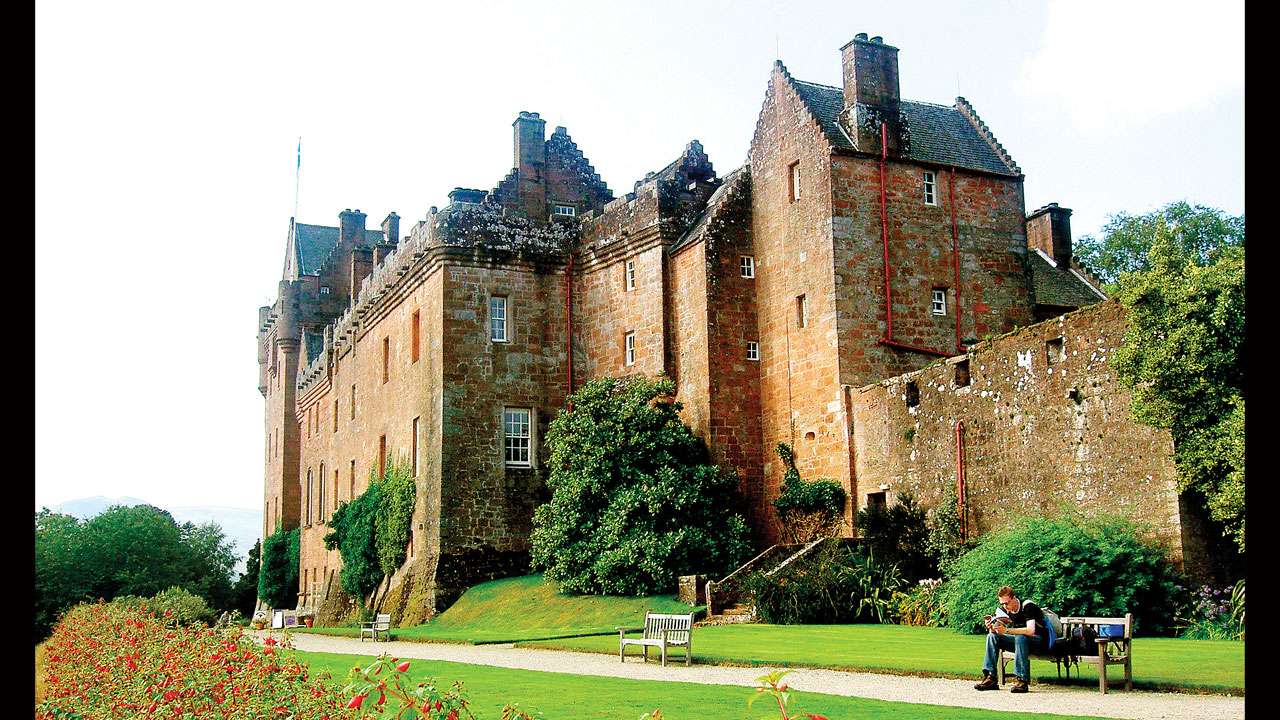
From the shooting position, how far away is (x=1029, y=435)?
2212cm

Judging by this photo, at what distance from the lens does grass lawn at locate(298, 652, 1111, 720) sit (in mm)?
10805

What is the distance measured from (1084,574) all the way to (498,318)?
718 inches

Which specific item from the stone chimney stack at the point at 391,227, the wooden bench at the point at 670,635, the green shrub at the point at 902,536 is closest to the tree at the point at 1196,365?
the green shrub at the point at 902,536

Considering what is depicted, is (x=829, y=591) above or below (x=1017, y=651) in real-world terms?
below

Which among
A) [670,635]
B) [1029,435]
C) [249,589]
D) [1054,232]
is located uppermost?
[1054,232]

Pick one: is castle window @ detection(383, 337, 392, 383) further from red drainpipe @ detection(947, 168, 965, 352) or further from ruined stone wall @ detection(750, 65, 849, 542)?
red drainpipe @ detection(947, 168, 965, 352)

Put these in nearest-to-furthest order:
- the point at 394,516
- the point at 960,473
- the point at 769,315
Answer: the point at 960,473, the point at 769,315, the point at 394,516

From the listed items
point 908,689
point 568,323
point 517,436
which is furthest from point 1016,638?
point 568,323

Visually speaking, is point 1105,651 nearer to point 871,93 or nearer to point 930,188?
point 930,188

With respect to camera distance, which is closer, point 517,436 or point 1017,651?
point 1017,651

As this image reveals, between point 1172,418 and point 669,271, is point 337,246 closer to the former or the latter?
point 669,271

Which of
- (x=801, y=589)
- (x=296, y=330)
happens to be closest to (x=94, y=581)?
(x=296, y=330)

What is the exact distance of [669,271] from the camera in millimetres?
31078

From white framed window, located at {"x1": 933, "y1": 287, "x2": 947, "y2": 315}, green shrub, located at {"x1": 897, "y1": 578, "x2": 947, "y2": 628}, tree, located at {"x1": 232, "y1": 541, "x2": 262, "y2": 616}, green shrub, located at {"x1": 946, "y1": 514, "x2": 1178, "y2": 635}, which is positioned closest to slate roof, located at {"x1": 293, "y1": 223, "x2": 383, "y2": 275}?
tree, located at {"x1": 232, "y1": 541, "x2": 262, "y2": 616}
